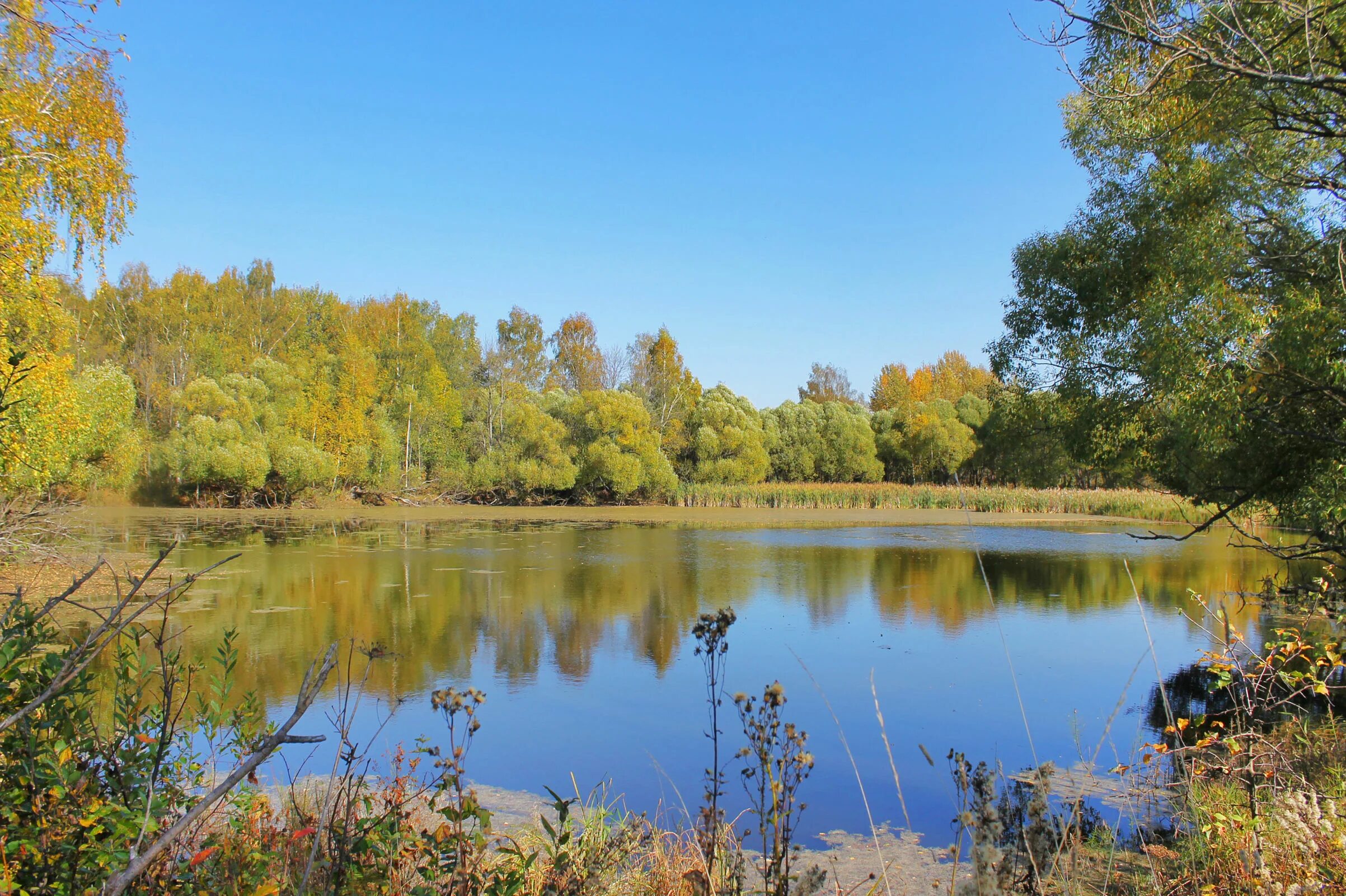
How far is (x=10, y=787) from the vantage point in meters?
2.24

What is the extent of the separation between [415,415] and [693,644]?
26271mm

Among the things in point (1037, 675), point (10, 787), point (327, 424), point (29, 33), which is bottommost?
point (1037, 675)

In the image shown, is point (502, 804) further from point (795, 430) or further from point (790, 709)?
point (795, 430)

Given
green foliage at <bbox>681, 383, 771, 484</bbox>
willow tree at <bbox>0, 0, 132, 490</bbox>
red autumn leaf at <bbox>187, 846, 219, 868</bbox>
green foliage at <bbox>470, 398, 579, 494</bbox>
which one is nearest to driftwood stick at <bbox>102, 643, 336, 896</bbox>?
red autumn leaf at <bbox>187, 846, 219, 868</bbox>

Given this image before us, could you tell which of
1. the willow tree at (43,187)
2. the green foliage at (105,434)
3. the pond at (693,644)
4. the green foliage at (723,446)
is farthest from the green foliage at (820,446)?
the willow tree at (43,187)

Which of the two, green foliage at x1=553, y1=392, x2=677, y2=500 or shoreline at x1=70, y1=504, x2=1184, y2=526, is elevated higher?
green foliage at x1=553, y1=392, x2=677, y2=500

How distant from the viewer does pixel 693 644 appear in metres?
9.60

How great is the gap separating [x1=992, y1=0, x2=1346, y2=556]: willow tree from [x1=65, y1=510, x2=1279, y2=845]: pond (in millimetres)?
1514

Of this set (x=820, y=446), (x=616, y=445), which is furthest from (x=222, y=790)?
(x=820, y=446)

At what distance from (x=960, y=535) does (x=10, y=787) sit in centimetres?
Result: 2221

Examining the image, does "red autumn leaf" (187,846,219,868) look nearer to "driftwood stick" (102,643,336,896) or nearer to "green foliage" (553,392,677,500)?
"driftwood stick" (102,643,336,896)

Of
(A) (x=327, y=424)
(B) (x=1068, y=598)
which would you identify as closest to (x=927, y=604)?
(B) (x=1068, y=598)

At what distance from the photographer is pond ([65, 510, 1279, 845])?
6109mm

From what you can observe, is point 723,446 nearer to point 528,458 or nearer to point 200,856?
point 528,458
